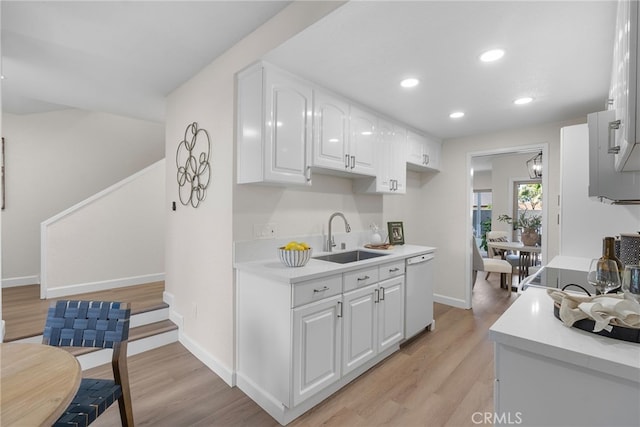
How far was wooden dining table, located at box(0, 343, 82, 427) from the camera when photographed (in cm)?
83

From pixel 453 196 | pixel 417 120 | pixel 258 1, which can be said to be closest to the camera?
pixel 258 1

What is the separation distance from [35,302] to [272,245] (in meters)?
2.90

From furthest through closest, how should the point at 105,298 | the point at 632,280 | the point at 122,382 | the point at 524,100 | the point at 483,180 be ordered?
the point at 483,180, the point at 105,298, the point at 524,100, the point at 122,382, the point at 632,280

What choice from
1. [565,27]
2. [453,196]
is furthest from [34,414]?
[453,196]

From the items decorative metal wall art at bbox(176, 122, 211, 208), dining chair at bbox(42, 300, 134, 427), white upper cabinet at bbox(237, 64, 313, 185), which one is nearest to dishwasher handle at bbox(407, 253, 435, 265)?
white upper cabinet at bbox(237, 64, 313, 185)

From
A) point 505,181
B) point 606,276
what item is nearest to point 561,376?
point 606,276

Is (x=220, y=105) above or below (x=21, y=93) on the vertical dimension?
below

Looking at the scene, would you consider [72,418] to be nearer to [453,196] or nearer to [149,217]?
[149,217]

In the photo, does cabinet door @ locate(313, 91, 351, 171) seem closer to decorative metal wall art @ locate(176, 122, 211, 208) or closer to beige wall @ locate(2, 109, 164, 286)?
decorative metal wall art @ locate(176, 122, 211, 208)

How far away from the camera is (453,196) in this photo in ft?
13.3

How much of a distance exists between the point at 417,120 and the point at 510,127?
4.13 ft

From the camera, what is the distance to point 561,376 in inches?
36.9

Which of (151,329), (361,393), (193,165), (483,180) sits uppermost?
(483,180)

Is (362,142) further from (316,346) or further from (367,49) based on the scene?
(316,346)
